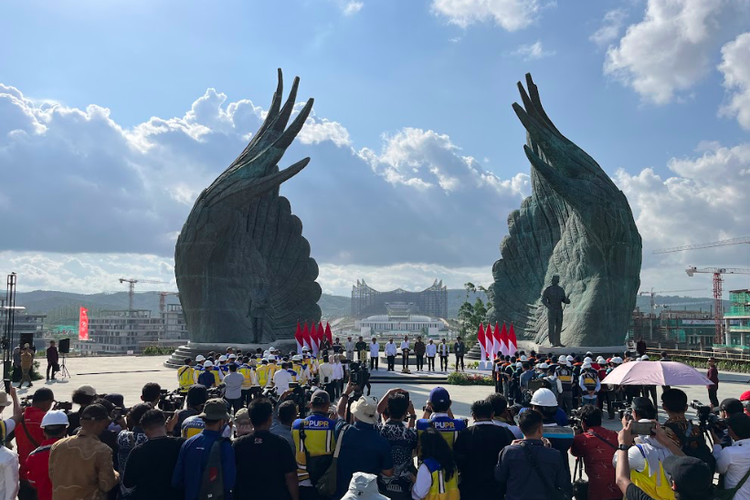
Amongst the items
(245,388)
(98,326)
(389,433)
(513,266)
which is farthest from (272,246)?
(98,326)

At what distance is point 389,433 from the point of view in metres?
5.10

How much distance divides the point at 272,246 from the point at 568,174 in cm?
1749

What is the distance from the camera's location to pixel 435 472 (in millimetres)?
4730

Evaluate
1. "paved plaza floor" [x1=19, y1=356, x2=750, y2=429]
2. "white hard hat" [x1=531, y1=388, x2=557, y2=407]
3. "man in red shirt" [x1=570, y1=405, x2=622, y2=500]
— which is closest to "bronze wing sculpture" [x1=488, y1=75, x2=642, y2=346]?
"paved plaza floor" [x1=19, y1=356, x2=750, y2=429]

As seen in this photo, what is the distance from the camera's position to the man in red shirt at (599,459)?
16.8 feet

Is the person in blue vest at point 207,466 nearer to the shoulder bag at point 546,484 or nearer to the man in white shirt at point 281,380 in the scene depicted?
the shoulder bag at point 546,484

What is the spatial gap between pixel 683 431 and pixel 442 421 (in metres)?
2.16

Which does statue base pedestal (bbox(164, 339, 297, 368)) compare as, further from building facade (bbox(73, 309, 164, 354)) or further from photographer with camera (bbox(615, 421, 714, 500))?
building facade (bbox(73, 309, 164, 354))

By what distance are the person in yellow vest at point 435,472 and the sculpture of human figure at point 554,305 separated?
902 inches

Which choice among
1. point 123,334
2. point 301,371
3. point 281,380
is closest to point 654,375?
point 281,380

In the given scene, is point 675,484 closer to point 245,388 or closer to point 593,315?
point 245,388

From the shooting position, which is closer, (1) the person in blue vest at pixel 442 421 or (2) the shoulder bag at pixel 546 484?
(2) the shoulder bag at pixel 546 484

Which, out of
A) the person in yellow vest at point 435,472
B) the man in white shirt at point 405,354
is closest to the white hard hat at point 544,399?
the person in yellow vest at point 435,472

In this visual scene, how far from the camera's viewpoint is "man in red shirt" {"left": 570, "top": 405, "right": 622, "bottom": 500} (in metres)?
5.11
